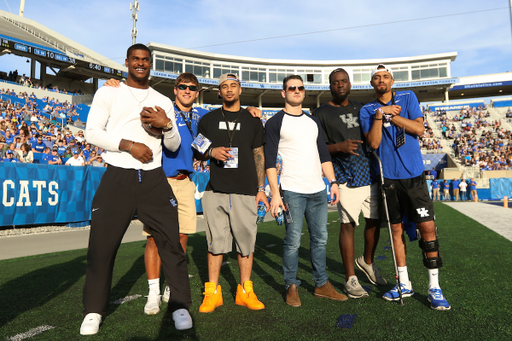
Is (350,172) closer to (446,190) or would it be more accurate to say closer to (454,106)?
(446,190)

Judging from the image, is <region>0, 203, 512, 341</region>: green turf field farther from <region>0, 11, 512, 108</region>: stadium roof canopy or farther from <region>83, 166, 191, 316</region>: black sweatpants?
<region>0, 11, 512, 108</region>: stadium roof canopy

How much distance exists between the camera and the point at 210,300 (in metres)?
3.04

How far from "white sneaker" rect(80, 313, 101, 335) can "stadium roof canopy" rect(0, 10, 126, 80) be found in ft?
108

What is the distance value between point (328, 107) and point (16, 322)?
11.3 ft

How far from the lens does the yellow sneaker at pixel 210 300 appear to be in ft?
9.79

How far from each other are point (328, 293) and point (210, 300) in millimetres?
1078

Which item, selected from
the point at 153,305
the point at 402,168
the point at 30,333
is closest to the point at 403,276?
the point at 402,168

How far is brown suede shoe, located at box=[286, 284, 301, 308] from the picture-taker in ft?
10.0

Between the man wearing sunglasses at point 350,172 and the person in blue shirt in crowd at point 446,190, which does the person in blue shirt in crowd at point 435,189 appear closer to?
the person in blue shirt in crowd at point 446,190

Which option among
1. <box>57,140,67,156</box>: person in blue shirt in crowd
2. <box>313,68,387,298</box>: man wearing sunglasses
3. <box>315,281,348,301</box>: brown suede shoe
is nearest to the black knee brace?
<box>313,68,387,298</box>: man wearing sunglasses

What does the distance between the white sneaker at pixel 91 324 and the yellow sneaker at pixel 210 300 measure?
82 centimetres

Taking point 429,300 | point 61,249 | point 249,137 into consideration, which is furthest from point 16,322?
point 61,249

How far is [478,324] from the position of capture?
8.09 ft

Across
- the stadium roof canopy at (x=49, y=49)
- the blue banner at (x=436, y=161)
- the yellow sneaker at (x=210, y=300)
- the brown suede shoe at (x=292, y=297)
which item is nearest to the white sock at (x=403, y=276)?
the brown suede shoe at (x=292, y=297)
